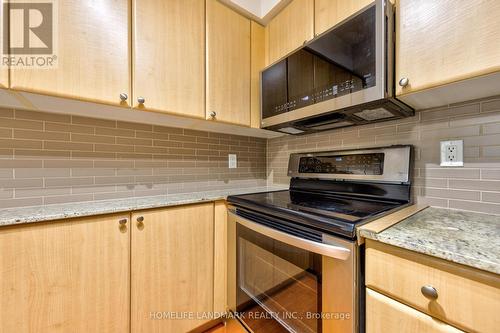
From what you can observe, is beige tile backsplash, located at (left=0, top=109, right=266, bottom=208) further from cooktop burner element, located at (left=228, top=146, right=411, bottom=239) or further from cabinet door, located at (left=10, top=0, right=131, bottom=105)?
cooktop burner element, located at (left=228, top=146, right=411, bottom=239)

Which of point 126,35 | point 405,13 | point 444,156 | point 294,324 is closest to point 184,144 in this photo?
point 126,35

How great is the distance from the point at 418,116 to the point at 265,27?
1.24 meters

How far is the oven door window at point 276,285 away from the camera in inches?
33.4

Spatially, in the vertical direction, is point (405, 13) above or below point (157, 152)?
above

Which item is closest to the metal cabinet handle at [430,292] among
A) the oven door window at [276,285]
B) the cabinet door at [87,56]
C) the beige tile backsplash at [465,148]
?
the oven door window at [276,285]

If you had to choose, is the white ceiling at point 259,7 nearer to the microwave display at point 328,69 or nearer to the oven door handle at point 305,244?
the microwave display at point 328,69

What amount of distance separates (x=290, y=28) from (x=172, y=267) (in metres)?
1.67

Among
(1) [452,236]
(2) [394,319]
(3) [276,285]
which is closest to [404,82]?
(1) [452,236]

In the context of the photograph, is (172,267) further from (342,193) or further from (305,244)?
(342,193)

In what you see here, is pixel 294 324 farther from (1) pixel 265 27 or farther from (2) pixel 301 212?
(1) pixel 265 27

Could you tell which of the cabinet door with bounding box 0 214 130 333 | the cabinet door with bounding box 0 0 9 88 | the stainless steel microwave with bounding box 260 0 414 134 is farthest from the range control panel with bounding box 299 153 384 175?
the cabinet door with bounding box 0 0 9 88

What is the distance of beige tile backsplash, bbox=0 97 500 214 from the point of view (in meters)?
0.93

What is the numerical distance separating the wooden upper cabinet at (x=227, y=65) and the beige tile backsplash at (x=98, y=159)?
38 centimetres

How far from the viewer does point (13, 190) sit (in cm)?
106
